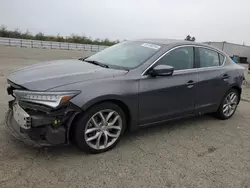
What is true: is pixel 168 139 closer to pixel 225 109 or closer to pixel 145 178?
pixel 145 178

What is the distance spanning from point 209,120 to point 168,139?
5.05 feet

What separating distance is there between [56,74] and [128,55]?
1315 mm

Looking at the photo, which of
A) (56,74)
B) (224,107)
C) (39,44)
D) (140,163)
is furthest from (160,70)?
(39,44)

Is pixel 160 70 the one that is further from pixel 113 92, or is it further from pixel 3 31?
pixel 3 31

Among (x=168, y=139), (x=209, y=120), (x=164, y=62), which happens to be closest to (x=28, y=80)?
(x=164, y=62)

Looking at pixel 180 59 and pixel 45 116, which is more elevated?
pixel 180 59

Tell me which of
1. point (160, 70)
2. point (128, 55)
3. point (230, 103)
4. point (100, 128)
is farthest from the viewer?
point (230, 103)

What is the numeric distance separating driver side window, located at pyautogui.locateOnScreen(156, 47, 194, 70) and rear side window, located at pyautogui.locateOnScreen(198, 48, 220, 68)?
267mm

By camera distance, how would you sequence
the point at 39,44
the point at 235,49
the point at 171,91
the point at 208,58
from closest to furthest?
the point at 171,91
the point at 208,58
the point at 39,44
the point at 235,49

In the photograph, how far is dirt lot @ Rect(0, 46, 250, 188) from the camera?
270 cm

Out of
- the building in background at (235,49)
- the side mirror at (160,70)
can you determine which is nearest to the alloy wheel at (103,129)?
the side mirror at (160,70)

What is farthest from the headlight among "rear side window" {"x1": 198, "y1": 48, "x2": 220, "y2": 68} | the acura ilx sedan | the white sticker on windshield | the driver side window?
"rear side window" {"x1": 198, "y1": 48, "x2": 220, "y2": 68}

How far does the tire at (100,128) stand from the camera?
3052 millimetres

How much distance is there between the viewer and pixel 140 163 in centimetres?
313
